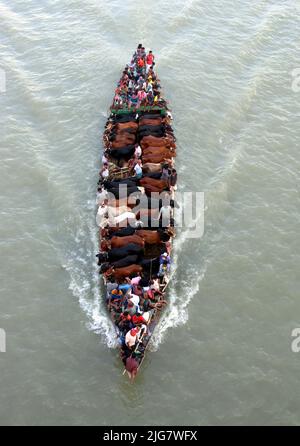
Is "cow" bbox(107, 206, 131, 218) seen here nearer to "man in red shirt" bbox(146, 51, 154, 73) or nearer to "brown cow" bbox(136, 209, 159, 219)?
"brown cow" bbox(136, 209, 159, 219)

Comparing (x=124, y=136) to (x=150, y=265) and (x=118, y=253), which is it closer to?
(x=118, y=253)

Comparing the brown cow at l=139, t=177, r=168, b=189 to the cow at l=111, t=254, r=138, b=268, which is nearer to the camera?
the cow at l=111, t=254, r=138, b=268

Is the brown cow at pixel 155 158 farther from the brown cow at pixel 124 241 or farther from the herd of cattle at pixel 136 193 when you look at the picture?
the brown cow at pixel 124 241

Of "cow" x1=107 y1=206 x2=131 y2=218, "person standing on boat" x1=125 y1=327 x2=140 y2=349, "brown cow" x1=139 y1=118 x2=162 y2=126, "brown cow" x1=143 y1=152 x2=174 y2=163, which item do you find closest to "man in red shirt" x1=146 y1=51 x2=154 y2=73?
"brown cow" x1=139 y1=118 x2=162 y2=126

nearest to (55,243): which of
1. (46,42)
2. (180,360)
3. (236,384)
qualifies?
(180,360)

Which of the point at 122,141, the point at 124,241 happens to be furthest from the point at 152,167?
the point at 124,241
